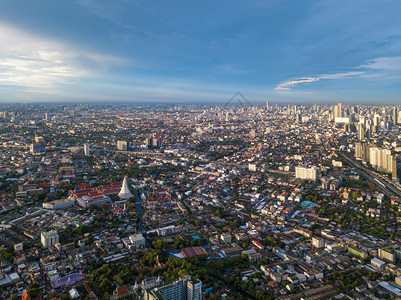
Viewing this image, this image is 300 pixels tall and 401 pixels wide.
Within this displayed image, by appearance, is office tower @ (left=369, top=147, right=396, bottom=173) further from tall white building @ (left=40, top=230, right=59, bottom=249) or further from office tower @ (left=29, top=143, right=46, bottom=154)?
office tower @ (left=29, top=143, right=46, bottom=154)

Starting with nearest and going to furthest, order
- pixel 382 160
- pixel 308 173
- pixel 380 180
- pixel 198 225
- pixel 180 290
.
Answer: pixel 180 290
pixel 198 225
pixel 380 180
pixel 308 173
pixel 382 160

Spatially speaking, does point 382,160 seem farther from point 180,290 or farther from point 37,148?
point 37,148

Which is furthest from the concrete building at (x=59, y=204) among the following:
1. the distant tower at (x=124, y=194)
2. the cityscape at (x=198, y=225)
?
the distant tower at (x=124, y=194)

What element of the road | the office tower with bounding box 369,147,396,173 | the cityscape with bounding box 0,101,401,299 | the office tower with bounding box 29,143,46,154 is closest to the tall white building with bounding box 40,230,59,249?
the cityscape with bounding box 0,101,401,299

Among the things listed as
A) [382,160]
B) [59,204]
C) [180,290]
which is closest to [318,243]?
[180,290]

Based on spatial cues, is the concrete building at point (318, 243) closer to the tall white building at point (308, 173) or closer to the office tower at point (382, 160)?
the tall white building at point (308, 173)

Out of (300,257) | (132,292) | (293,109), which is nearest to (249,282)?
(300,257)

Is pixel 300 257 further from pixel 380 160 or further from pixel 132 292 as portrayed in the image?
pixel 380 160
